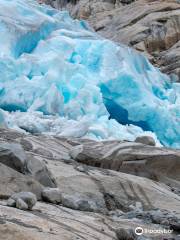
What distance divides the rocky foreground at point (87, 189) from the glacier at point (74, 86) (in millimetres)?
2838

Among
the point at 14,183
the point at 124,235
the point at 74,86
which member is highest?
the point at 124,235

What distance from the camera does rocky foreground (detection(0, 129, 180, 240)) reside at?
4.03 m

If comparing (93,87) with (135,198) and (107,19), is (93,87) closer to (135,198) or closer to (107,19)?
(135,198)

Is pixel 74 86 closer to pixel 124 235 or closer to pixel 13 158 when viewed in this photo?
pixel 13 158

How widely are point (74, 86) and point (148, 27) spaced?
14052 millimetres

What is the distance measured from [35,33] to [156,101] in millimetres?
4396

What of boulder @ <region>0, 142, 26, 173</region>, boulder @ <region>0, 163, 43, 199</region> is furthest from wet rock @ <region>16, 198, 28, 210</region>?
boulder @ <region>0, 142, 26, 173</region>

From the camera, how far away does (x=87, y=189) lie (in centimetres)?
688

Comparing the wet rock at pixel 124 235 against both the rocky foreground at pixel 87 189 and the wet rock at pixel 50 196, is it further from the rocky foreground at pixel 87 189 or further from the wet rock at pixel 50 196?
the wet rock at pixel 50 196

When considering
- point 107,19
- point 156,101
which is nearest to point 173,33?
point 107,19

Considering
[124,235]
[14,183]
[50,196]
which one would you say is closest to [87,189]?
[50,196]

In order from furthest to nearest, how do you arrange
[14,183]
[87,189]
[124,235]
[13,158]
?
1. [87,189]
2. [13,158]
3. [14,183]
4. [124,235]

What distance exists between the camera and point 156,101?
16.2 m

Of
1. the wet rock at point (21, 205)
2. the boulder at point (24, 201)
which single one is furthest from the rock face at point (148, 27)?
the wet rock at point (21, 205)
